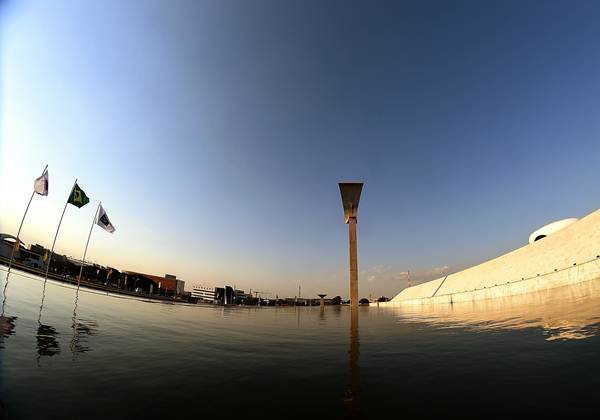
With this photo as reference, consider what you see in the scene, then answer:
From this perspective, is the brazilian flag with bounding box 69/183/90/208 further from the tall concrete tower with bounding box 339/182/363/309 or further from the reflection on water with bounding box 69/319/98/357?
the tall concrete tower with bounding box 339/182/363/309

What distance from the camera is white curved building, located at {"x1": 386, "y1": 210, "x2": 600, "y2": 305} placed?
25828 mm

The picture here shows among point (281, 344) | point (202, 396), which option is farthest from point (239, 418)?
point (281, 344)

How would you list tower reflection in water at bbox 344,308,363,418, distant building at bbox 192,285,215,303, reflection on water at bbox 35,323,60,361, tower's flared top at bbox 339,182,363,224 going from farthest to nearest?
distant building at bbox 192,285,215,303 → tower's flared top at bbox 339,182,363,224 → reflection on water at bbox 35,323,60,361 → tower reflection in water at bbox 344,308,363,418

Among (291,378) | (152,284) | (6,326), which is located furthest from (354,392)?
(152,284)

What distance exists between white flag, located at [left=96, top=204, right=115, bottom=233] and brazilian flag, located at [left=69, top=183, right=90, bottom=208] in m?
2.22

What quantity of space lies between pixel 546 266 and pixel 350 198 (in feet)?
86.7

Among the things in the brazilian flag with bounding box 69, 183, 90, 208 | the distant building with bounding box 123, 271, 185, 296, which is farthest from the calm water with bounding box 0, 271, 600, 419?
the distant building with bounding box 123, 271, 185, 296

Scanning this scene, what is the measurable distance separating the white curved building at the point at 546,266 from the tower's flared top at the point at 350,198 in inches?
829

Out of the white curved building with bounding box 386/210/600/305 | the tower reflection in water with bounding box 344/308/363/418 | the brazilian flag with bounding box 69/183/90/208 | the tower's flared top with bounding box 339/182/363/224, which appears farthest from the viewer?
the tower's flared top with bounding box 339/182/363/224

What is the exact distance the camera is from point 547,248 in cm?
3641

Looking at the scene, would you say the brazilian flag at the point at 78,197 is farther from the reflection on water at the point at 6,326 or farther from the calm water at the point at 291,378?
the calm water at the point at 291,378

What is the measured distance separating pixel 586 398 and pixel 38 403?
230 inches

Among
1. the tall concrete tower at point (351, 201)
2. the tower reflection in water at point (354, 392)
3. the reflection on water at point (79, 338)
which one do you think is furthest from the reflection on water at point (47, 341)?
the tall concrete tower at point (351, 201)

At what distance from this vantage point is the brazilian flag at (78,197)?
25141 millimetres
